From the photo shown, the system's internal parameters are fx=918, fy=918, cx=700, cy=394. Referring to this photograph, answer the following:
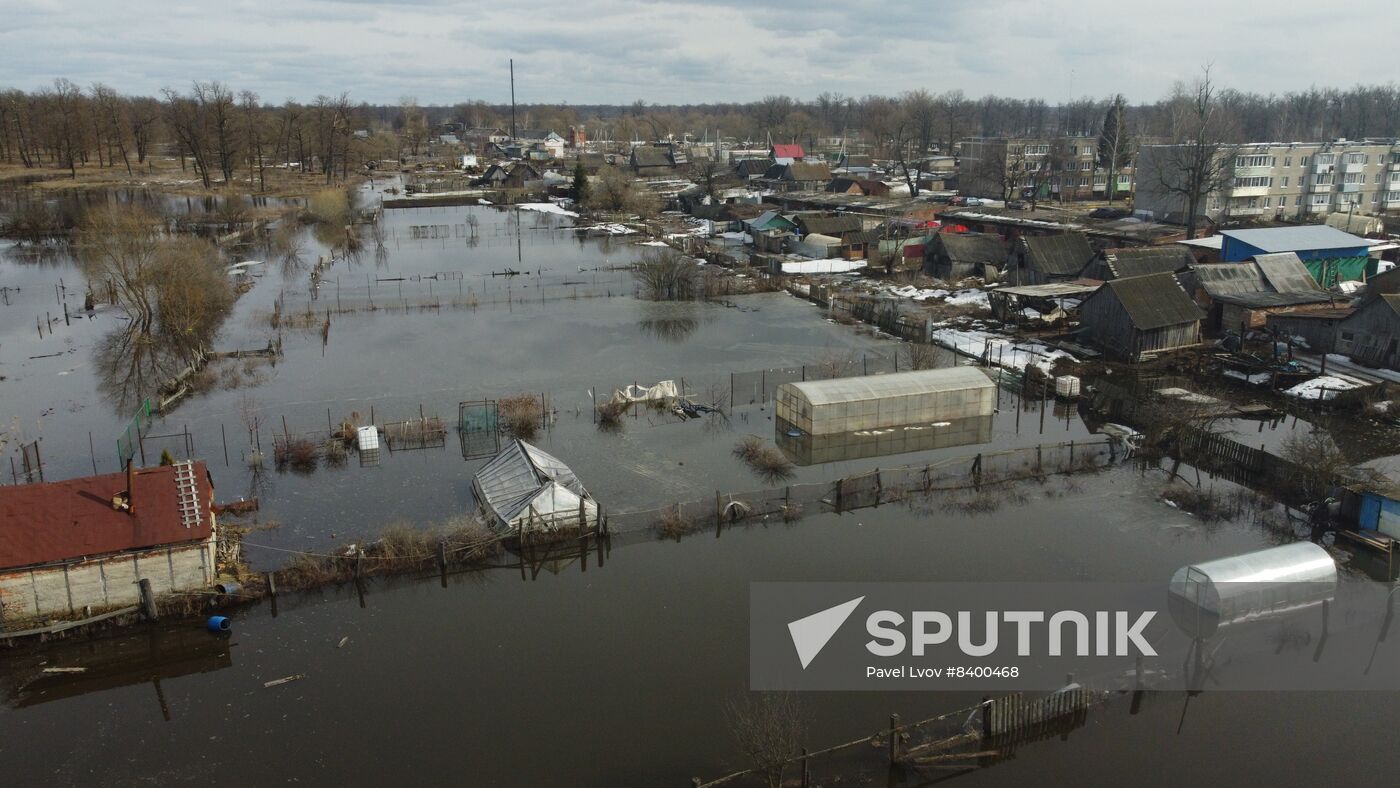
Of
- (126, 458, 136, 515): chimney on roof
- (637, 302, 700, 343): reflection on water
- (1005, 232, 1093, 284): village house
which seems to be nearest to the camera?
(126, 458, 136, 515): chimney on roof

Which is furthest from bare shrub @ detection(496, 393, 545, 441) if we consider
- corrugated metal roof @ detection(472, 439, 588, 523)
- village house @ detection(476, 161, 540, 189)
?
village house @ detection(476, 161, 540, 189)

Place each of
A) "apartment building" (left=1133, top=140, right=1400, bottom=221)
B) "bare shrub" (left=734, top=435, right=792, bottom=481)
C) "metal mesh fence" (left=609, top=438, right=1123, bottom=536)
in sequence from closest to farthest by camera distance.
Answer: "metal mesh fence" (left=609, top=438, right=1123, bottom=536) → "bare shrub" (left=734, top=435, right=792, bottom=481) → "apartment building" (left=1133, top=140, right=1400, bottom=221)

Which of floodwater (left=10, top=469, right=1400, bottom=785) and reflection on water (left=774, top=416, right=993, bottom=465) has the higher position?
reflection on water (left=774, top=416, right=993, bottom=465)

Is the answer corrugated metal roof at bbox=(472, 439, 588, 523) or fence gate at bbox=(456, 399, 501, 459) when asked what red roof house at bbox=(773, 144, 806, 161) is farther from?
corrugated metal roof at bbox=(472, 439, 588, 523)

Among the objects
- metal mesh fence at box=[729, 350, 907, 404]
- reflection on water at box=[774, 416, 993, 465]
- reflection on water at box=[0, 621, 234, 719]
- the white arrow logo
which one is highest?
metal mesh fence at box=[729, 350, 907, 404]

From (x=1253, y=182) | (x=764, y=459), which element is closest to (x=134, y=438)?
(x=764, y=459)

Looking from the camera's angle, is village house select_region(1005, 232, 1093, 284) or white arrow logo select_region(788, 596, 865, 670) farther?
village house select_region(1005, 232, 1093, 284)

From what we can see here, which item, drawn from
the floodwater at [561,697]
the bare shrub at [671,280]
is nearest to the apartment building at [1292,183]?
the bare shrub at [671,280]

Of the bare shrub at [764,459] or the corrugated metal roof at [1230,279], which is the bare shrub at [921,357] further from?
the corrugated metal roof at [1230,279]
